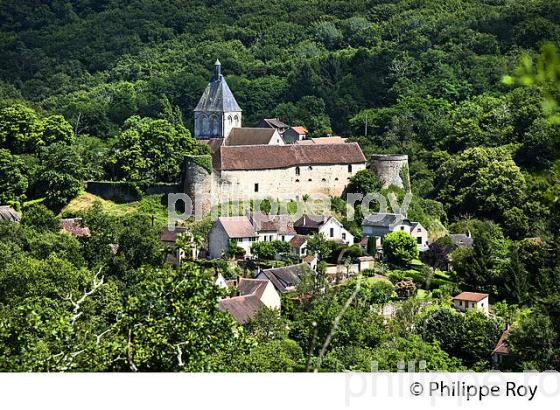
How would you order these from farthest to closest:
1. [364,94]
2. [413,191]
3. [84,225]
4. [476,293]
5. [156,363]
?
1. [364,94]
2. [413,191]
3. [84,225]
4. [476,293]
5. [156,363]

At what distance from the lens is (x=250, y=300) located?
21.9 meters

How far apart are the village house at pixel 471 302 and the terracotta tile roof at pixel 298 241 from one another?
4.23 m

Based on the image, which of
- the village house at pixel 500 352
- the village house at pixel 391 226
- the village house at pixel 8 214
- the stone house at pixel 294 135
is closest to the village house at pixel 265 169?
the village house at pixel 391 226

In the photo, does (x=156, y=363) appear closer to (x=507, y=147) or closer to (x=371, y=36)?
(x=507, y=147)

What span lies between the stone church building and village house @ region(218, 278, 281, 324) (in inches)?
173

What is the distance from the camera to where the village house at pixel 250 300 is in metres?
21.1

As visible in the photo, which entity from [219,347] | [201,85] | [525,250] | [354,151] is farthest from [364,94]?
[219,347]

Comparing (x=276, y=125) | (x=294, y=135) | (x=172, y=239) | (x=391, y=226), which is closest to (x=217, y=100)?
(x=294, y=135)

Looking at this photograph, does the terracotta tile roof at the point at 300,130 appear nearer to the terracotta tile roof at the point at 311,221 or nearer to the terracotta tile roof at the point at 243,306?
the terracotta tile roof at the point at 311,221

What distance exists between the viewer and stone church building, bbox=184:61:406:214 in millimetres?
27516

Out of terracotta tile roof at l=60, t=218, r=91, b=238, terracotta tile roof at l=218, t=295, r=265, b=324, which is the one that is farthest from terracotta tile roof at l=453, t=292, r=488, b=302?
terracotta tile roof at l=60, t=218, r=91, b=238

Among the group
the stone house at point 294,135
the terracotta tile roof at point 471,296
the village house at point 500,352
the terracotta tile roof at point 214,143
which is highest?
the terracotta tile roof at point 214,143

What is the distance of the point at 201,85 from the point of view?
4625 centimetres

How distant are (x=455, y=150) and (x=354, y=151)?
6.71 m
